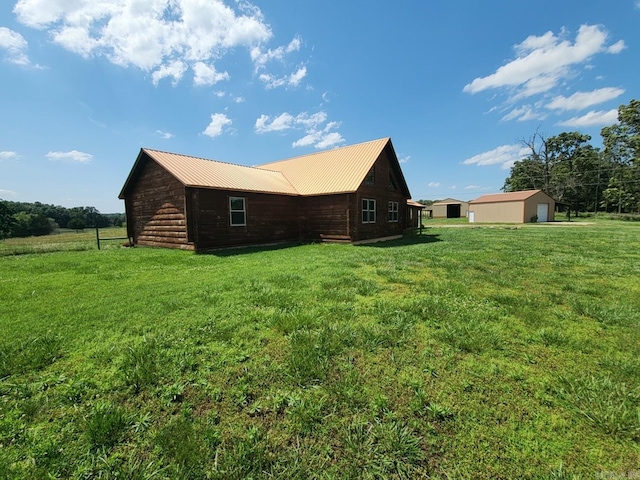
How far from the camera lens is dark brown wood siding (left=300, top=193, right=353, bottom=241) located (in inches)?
581

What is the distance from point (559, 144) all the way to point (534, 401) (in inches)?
2680

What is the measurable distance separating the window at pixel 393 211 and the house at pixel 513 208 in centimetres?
2416

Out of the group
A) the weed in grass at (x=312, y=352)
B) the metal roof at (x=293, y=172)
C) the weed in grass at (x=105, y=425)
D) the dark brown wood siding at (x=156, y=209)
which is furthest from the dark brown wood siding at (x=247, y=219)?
the weed in grass at (x=105, y=425)

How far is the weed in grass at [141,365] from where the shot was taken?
277cm

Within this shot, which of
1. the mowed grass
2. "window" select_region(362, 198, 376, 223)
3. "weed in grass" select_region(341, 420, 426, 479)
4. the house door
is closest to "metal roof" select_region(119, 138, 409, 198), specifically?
"window" select_region(362, 198, 376, 223)

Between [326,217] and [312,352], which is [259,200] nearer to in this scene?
[326,217]

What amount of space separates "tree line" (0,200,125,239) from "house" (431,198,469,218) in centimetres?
5149

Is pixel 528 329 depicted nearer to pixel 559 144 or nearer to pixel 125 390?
pixel 125 390

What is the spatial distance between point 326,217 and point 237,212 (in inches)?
191

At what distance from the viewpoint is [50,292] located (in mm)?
A: 5773

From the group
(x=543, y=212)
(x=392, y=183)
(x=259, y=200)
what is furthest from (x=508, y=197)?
(x=259, y=200)

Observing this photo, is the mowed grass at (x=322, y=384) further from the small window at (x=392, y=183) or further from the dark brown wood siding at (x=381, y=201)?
the small window at (x=392, y=183)

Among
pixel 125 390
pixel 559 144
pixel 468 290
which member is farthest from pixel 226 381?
pixel 559 144

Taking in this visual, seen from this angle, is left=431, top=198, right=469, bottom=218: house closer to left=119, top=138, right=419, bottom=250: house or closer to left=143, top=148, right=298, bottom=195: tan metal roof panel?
left=119, top=138, right=419, bottom=250: house
